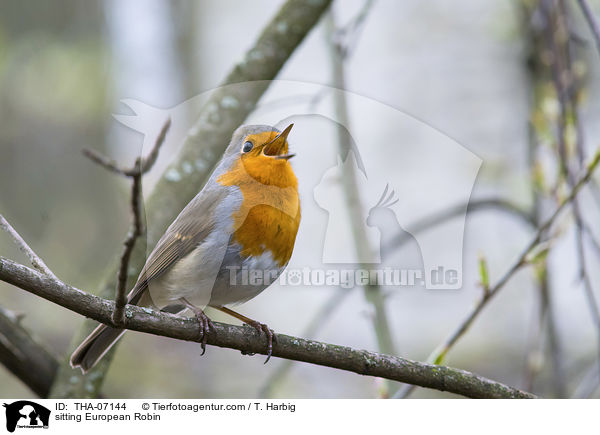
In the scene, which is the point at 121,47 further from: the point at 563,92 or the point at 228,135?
the point at 563,92

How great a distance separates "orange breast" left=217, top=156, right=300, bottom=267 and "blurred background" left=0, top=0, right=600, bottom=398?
4 centimetres

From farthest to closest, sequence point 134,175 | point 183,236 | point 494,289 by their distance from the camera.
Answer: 1. point 494,289
2. point 183,236
3. point 134,175

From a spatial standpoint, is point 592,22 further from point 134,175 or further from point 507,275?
point 134,175

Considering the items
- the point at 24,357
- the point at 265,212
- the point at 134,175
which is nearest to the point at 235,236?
the point at 265,212

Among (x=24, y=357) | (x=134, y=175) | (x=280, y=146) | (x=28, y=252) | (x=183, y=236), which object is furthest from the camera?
(x=24, y=357)

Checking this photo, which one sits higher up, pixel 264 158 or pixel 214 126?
pixel 214 126

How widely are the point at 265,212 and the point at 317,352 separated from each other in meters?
0.38

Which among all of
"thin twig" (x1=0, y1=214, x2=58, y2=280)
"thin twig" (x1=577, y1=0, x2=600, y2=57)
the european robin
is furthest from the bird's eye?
"thin twig" (x1=577, y1=0, x2=600, y2=57)

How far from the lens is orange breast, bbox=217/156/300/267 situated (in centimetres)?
160

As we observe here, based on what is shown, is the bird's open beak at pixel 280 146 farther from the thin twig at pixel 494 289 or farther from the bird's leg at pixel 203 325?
the thin twig at pixel 494 289

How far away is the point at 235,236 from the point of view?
64.4 inches
